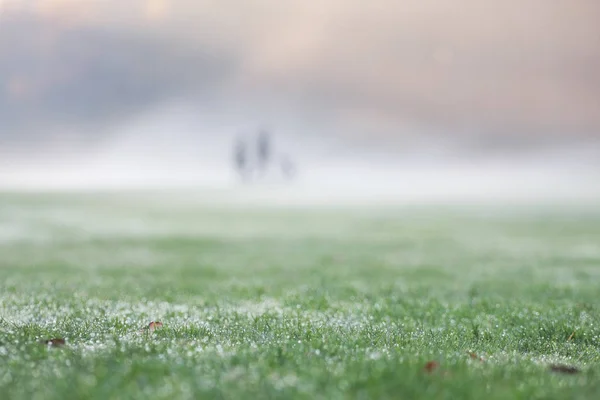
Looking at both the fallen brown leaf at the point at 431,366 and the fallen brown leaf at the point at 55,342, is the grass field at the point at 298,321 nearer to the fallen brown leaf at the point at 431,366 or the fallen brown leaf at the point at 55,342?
the fallen brown leaf at the point at 431,366

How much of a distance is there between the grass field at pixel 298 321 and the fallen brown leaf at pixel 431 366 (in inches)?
4.4

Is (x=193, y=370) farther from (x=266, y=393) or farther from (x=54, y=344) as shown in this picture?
(x=54, y=344)

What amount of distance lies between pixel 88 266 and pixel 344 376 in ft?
62.4

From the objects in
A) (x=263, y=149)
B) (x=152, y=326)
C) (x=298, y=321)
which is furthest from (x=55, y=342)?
(x=263, y=149)

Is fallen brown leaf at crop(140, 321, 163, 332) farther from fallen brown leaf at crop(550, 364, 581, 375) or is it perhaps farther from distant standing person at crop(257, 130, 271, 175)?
distant standing person at crop(257, 130, 271, 175)

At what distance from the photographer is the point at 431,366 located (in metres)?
6.83

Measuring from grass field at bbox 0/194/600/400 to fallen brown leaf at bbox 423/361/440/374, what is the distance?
11 centimetres

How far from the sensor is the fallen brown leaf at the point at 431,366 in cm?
670

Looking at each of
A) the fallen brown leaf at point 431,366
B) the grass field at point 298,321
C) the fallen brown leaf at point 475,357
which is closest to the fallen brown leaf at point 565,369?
the grass field at point 298,321

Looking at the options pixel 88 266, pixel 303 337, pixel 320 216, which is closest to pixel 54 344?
pixel 303 337

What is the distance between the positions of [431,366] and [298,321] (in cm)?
377

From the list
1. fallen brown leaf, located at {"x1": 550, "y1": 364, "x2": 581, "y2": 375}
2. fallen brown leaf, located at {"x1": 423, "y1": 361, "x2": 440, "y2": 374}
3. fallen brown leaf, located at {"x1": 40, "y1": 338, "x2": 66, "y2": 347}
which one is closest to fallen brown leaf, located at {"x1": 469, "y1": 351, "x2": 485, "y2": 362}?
fallen brown leaf, located at {"x1": 550, "y1": 364, "x2": 581, "y2": 375}

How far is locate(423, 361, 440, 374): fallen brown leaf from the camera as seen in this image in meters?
6.70

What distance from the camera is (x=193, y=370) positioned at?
21.2 feet
